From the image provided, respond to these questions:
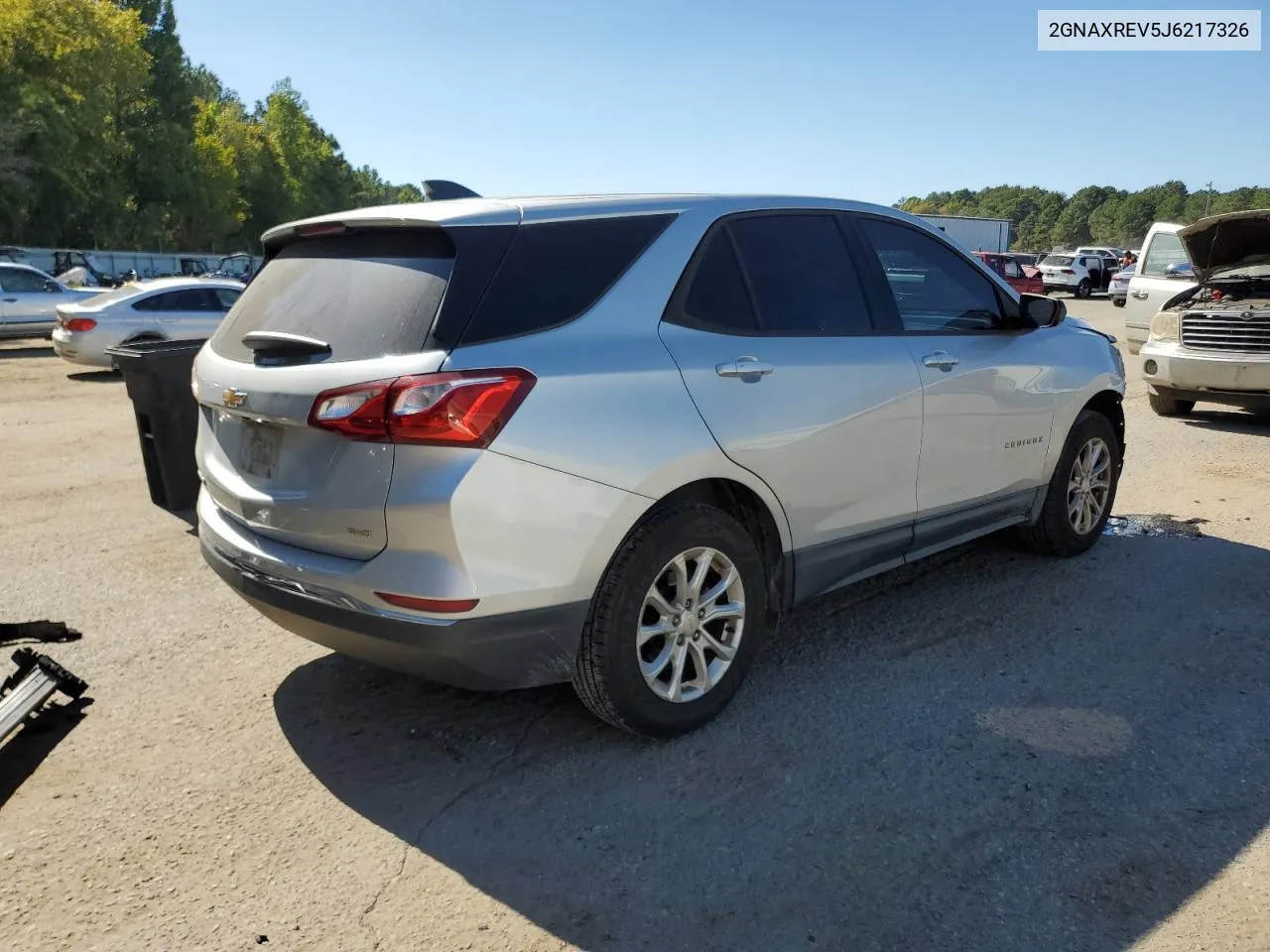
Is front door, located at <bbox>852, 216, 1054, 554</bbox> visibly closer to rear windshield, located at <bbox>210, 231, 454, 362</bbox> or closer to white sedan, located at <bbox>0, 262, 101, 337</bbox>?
rear windshield, located at <bbox>210, 231, 454, 362</bbox>

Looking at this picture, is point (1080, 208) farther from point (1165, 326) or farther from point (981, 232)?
point (1165, 326)

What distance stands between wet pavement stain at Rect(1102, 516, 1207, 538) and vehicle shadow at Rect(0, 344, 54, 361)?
18.7m

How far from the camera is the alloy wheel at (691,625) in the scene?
3.33m

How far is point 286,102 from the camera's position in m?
95.5

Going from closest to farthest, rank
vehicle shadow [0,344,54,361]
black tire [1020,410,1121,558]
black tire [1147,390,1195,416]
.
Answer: black tire [1020,410,1121,558], black tire [1147,390,1195,416], vehicle shadow [0,344,54,361]

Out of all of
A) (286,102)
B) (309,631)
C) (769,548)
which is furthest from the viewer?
(286,102)

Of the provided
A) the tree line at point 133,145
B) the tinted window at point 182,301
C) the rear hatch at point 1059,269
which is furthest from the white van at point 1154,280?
the tree line at point 133,145

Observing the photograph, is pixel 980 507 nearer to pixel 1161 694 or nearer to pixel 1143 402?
pixel 1161 694

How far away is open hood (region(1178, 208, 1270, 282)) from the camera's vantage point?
876cm

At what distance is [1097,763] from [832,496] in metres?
1.29

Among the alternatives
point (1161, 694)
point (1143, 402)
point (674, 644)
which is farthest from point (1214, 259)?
point (674, 644)

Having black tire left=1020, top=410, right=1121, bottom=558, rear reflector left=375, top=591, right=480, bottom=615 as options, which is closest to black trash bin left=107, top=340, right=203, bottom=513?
rear reflector left=375, top=591, right=480, bottom=615

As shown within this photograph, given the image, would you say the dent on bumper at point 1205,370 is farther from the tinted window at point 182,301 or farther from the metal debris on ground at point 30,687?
the tinted window at point 182,301

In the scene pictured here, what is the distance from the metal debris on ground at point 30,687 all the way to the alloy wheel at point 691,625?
84.0 inches
